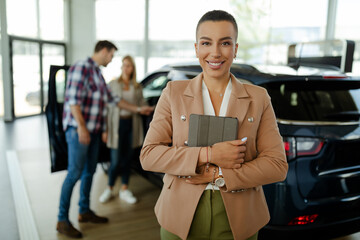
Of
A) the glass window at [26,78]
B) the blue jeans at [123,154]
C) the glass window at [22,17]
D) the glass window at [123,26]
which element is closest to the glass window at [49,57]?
the glass window at [26,78]

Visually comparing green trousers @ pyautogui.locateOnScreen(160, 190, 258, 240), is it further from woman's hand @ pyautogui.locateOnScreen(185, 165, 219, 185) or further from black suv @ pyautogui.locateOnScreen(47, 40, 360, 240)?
black suv @ pyautogui.locateOnScreen(47, 40, 360, 240)

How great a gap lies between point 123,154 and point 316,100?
1999 millimetres

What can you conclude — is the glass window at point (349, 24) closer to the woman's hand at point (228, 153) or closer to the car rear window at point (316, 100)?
the car rear window at point (316, 100)

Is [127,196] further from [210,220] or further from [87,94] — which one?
[210,220]

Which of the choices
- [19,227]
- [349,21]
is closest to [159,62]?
[349,21]

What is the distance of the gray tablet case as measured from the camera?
41.3 inches

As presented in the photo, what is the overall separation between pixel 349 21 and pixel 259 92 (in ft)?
17.0

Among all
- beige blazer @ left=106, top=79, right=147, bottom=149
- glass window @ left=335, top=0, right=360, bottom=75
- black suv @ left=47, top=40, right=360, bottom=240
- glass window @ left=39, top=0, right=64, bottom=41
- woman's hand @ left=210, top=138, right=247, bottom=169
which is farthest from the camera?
glass window @ left=39, top=0, right=64, bottom=41

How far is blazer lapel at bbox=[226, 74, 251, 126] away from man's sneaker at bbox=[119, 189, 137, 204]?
2.28 m

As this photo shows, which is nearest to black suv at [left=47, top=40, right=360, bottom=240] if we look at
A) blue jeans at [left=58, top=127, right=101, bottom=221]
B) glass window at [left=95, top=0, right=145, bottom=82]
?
blue jeans at [left=58, top=127, right=101, bottom=221]

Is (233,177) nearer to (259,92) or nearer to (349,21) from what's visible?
(259,92)

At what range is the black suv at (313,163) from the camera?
1.81 meters

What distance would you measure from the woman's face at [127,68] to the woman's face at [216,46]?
2.26m

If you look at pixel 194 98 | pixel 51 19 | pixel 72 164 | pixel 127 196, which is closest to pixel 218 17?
pixel 194 98
